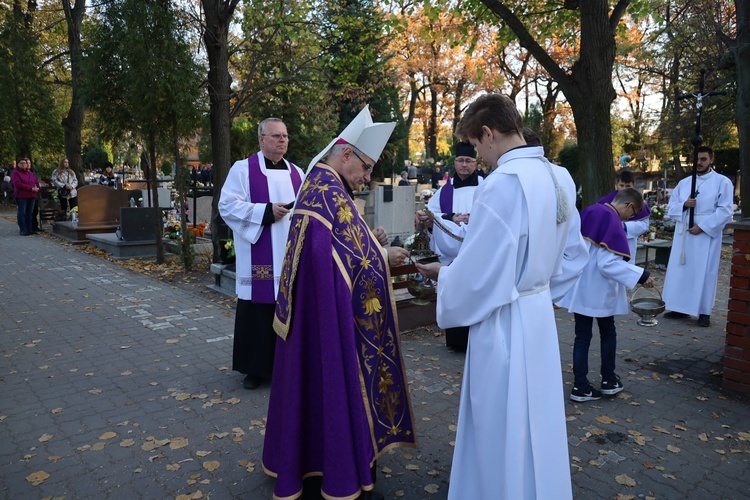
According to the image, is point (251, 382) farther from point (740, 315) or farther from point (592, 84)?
point (592, 84)

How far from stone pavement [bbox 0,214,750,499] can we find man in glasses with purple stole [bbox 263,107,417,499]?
0.61m

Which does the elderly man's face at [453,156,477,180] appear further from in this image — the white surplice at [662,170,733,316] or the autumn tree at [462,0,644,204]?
the autumn tree at [462,0,644,204]

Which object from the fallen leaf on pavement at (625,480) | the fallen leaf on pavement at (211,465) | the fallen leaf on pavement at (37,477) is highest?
the fallen leaf on pavement at (625,480)

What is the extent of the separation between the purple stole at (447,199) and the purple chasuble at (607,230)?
60.3 inches

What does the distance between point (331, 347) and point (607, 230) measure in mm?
2827

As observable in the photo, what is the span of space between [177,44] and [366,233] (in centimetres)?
844

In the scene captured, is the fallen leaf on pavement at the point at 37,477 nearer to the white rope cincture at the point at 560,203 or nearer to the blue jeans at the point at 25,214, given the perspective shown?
the white rope cincture at the point at 560,203

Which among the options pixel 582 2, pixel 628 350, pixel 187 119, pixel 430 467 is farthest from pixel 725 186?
pixel 187 119

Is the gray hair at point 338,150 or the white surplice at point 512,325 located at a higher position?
Result: the gray hair at point 338,150

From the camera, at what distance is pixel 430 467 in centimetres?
371

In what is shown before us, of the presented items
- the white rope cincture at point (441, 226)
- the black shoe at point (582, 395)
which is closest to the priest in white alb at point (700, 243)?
the black shoe at point (582, 395)

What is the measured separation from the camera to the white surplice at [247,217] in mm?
4988

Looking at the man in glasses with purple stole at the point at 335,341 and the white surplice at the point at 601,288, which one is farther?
the white surplice at the point at 601,288

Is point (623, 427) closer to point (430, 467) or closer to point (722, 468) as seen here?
point (722, 468)
